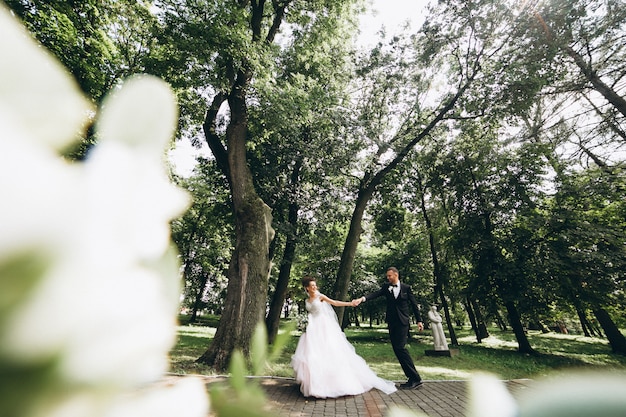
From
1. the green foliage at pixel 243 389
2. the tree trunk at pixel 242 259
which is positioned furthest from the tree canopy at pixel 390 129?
the green foliage at pixel 243 389

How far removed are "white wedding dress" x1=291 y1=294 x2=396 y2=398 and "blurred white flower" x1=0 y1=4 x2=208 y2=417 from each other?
5.68 m

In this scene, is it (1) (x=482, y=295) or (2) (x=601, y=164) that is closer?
(2) (x=601, y=164)

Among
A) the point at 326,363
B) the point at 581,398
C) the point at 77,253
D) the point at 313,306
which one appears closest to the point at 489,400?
the point at 581,398

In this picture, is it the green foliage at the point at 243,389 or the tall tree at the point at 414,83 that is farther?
the tall tree at the point at 414,83

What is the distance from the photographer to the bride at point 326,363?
5953mm

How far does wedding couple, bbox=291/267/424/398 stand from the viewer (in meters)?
5.97

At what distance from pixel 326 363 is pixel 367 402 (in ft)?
3.23

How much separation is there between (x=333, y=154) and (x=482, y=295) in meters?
9.30

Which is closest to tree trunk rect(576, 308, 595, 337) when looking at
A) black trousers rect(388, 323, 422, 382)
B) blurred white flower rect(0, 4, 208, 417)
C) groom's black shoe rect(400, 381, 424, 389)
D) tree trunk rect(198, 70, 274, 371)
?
groom's black shoe rect(400, 381, 424, 389)

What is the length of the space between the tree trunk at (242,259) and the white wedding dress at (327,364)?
4.66ft

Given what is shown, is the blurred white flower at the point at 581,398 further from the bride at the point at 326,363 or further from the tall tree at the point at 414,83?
the tall tree at the point at 414,83

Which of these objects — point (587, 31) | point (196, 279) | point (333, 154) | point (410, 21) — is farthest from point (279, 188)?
point (196, 279)

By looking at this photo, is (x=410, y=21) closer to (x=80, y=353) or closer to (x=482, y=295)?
(x=482, y=295)

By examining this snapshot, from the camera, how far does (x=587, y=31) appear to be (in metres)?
9.30
